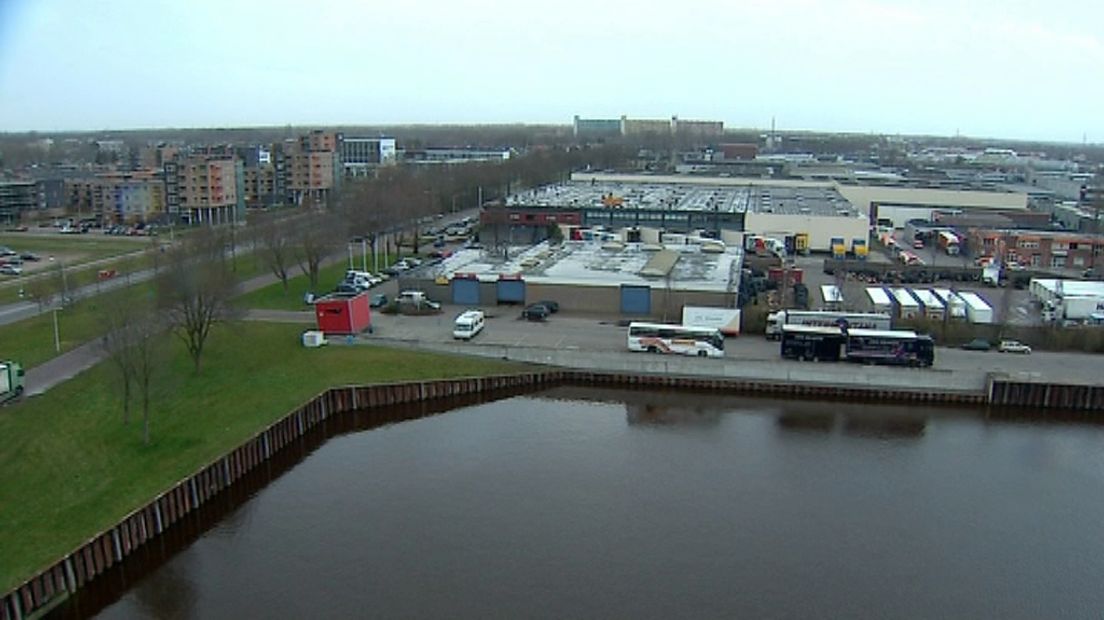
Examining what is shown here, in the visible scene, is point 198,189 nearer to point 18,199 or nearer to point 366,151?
point 18,199

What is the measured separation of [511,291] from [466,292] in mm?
1023

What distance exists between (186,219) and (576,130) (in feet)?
299

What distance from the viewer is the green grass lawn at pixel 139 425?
8922 millimetres

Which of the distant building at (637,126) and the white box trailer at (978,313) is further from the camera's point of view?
the distant building at (637,126)

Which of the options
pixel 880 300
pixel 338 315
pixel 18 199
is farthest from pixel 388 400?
pixel 18 199

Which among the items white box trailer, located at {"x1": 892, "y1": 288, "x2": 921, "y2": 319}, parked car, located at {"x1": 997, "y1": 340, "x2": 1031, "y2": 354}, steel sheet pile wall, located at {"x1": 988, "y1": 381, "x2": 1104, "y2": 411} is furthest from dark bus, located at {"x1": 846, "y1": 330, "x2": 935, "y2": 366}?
white box trailer, located at {"x1": 892, "y1": 288, "x2": 921, "y2": 319}

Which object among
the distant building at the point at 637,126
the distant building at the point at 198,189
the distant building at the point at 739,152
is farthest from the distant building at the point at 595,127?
the distant building at the point at 198,189

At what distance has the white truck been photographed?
1623cm

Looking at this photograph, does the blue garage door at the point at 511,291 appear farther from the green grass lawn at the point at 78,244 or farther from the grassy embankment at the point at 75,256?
the green grass lawn at the point at 78,244

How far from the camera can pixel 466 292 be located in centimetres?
1942

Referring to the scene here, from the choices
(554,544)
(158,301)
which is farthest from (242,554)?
(158,301)

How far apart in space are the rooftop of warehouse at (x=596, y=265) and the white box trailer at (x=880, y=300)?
295 centimetres

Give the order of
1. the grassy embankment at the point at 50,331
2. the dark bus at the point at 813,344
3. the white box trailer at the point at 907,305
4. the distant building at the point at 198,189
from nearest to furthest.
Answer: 1. the grassy embankment at the point at 50,331
2. the dark bus at the point at 813,344
3. the white box trailer at the point at 907,305
4. the distant building at the point at 198,189

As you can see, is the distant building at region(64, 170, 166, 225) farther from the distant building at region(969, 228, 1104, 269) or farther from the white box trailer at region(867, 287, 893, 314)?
the distant building at region(969, 228, 1104, 269)
